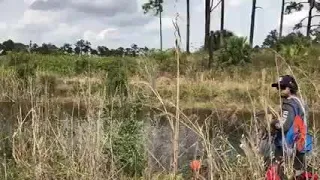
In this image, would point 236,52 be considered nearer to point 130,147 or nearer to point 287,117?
A: point 130,147

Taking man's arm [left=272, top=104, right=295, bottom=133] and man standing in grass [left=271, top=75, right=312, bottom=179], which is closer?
man standing in grass [left=271, top=75, right=312, bottom=179]

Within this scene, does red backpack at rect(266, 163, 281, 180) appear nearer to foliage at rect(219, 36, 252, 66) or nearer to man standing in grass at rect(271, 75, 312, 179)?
man standing in grass at rect(271, 75, 312, 179)

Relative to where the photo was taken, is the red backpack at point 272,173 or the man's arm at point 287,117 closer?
the red backpack at point 272,173

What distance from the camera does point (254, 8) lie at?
40.8 meters

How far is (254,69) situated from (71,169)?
23.7 m

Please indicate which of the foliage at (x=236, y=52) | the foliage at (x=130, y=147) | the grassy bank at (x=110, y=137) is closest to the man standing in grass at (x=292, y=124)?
the grassy bank at (x=110, y=137)

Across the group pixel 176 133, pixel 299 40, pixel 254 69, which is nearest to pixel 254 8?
pixel 299 40

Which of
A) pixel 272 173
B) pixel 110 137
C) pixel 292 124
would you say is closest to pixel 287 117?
pixel 292 124

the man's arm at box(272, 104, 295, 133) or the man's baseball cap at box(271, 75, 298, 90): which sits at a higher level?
the man's baseball cap at box(271, 75, 298, 90)

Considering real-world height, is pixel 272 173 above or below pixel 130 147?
above

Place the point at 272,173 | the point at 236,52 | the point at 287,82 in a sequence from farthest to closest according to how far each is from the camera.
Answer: the point at 236,52, the point at 287,82, the point at 272,173

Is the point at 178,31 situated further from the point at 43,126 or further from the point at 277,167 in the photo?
the point at 43,126

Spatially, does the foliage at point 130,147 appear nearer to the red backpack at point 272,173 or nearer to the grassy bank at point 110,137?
the grassy bank at point 110,137

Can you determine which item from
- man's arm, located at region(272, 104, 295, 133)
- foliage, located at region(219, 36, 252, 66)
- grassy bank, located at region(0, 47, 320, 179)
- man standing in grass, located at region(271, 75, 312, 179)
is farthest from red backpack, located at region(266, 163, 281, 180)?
foliage, located at region(219, 36, 252, 66)
